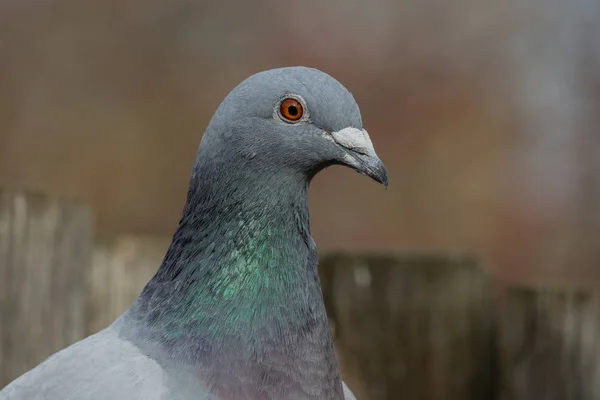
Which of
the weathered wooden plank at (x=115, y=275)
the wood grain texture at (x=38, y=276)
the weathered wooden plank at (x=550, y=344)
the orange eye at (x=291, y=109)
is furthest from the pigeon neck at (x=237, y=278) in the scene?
the weathered wooden plank at (x=550, y=344)

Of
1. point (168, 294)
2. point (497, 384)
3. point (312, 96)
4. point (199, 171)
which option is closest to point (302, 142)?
point (312, 96)

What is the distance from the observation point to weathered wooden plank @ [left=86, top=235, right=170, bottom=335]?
13.0ft

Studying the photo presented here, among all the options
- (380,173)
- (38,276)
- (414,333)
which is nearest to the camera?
(380,173)

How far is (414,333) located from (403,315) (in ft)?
0.27

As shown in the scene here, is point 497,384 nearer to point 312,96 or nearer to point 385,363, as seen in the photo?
point 385,363

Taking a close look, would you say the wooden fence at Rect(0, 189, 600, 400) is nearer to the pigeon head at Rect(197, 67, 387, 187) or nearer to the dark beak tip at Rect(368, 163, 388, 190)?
the pigeon head at Rect(197, 67, 387, 187)

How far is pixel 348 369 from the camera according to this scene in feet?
13.5

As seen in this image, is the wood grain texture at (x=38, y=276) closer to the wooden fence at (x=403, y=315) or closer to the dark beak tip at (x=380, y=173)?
the wooden fence at (x=403, y=315)

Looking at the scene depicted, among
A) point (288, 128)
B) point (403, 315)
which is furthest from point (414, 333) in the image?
point (288, 128)

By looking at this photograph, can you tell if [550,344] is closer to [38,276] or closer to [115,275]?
[115,275]

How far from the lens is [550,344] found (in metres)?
3.96

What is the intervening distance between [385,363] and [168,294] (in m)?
1.39

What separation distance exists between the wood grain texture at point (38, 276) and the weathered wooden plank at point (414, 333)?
3.49ft

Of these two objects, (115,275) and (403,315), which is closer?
(115,275)
